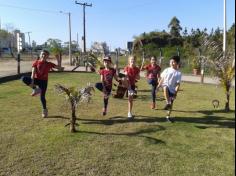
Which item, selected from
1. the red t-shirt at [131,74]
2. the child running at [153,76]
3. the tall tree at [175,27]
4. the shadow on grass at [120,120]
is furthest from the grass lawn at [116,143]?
the tall tree at [175,27]

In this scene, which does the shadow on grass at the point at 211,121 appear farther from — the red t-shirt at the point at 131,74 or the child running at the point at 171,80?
the red t-shirt at the point at 131,74

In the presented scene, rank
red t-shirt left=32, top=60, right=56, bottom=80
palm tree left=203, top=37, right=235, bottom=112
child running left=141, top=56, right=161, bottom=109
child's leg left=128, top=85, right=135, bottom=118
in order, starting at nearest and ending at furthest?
palm tree left=203, top=37, right=235, bottom=112 → red t-shirt left=32, top=60, right=56, bottom=80 → child's leg left=128, top=85, right=135, bottom=118 → child running left=141, top=56, right=161, bottom=109

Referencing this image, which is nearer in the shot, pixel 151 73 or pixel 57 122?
pixel 57 122

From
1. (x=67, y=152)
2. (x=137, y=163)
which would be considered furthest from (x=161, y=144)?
(x=67, y=152)

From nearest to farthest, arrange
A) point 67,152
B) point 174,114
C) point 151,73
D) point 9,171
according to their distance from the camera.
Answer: point 9,171 → point 67,152 → point 174,114 → point 151,73

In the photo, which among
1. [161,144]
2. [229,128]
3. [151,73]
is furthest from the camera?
[151,73]

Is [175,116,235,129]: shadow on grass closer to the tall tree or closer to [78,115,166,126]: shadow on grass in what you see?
[78,115,166,126]: shadow on grass

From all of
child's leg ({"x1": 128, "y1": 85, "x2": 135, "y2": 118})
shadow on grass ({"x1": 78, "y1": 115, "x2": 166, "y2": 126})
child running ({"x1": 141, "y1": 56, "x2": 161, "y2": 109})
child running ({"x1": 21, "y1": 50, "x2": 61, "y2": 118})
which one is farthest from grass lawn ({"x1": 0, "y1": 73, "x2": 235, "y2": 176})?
child running ({"x1": 21, "y1": 50, "x2": 61, "y2": 118})

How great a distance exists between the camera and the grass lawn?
18.1ft

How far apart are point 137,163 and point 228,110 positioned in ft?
17.2

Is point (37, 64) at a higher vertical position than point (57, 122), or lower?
higher

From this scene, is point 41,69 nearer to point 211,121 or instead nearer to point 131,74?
point 131,74

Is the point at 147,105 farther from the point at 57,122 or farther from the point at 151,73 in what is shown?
the point at 57,122

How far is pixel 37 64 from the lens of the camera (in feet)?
29.4
